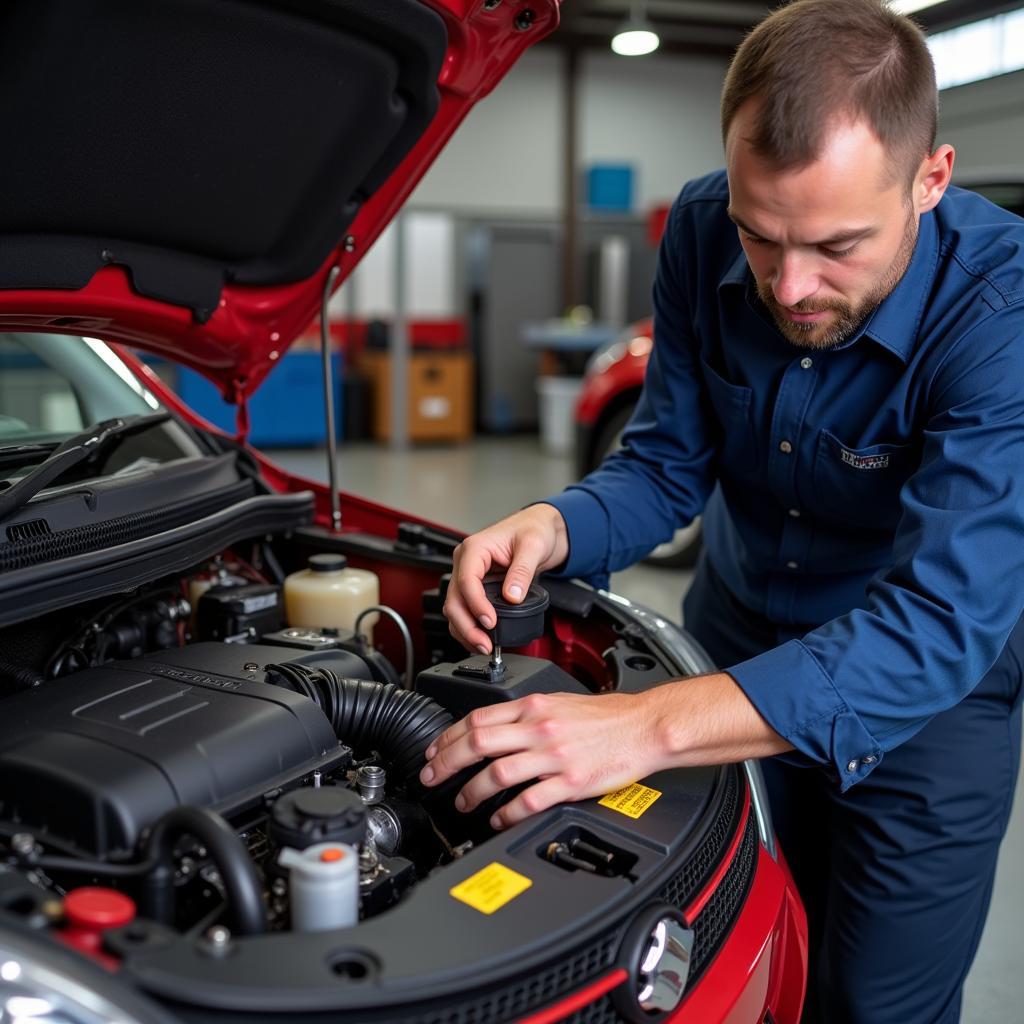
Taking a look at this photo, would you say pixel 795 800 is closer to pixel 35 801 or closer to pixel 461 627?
pixel 461 627

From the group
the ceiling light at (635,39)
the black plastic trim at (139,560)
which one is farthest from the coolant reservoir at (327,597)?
the ceiling light at (635,39)

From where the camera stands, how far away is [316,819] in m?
0.86

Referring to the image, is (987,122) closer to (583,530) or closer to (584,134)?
(584,134)

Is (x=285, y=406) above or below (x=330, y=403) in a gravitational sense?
below

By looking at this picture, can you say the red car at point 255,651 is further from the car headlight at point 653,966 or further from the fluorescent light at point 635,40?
the fluorescent light at point 635,40

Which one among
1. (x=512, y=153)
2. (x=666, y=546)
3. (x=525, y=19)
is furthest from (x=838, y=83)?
(x=512, y=153)

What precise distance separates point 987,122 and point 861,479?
7.56 meters

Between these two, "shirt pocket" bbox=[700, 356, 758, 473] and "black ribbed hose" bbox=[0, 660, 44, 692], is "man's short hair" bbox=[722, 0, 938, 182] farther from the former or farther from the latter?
"black ribbed hose" bbox=[0, 660, 44, 692]

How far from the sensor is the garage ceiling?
8617 mm

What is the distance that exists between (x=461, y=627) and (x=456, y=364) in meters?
6.85

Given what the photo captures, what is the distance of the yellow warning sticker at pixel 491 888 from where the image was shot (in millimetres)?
854

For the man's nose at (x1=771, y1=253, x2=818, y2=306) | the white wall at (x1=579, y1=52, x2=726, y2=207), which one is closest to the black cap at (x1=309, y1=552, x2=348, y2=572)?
the man's nose at (x1=771, y1=253, x2=818, y2=306)

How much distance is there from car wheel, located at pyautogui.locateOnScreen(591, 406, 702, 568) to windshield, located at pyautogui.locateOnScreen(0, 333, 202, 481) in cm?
259

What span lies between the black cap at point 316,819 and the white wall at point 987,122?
302 inches
